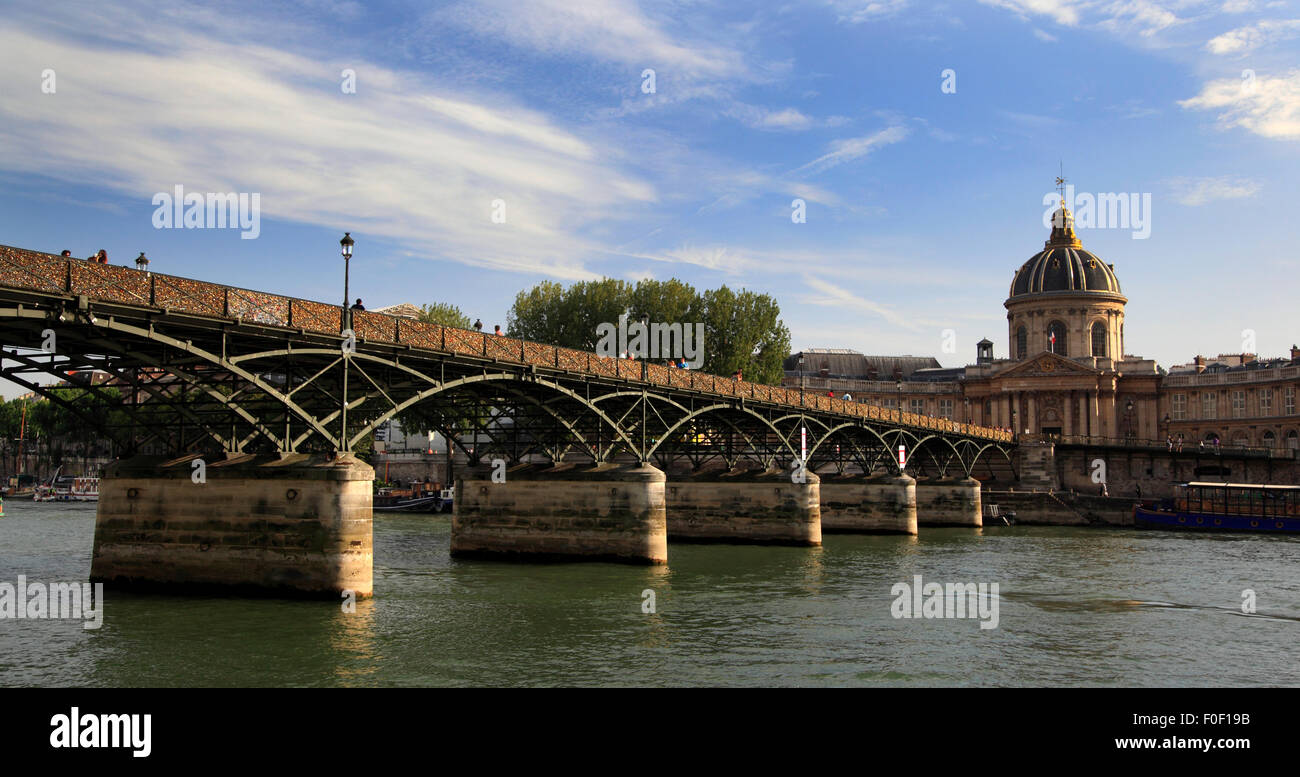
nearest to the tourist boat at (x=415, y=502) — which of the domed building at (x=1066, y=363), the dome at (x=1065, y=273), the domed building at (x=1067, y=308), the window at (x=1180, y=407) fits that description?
the domed building at (x=1066, y=363)

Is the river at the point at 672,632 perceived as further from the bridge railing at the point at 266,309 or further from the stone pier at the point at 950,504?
the stone pier at the point at 950,504

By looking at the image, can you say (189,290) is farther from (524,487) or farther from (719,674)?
(524,487)

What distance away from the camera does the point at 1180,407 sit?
120625mm

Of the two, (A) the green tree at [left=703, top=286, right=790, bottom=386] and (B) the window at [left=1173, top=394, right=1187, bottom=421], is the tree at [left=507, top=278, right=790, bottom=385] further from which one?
(B) the window at [left=1173, top=394, right=1187, bottom=421]

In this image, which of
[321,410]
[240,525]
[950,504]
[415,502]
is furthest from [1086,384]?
[240,525]

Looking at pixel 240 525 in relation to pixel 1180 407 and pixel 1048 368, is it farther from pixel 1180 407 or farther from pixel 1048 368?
pixel 1180 407

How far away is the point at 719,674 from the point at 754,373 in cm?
7123

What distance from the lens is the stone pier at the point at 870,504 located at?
62.6 metres

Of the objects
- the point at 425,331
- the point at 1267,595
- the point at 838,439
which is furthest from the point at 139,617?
the point at 838,439

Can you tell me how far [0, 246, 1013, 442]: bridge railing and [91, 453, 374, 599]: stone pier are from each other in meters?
3.82

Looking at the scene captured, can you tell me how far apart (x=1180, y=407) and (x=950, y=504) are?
→ 6238 cm

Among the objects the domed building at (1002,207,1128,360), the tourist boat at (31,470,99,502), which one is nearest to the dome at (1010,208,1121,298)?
the domed building at (1002,207,1128,360)

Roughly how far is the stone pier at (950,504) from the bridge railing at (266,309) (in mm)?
33651

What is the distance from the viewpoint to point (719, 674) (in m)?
20.9
